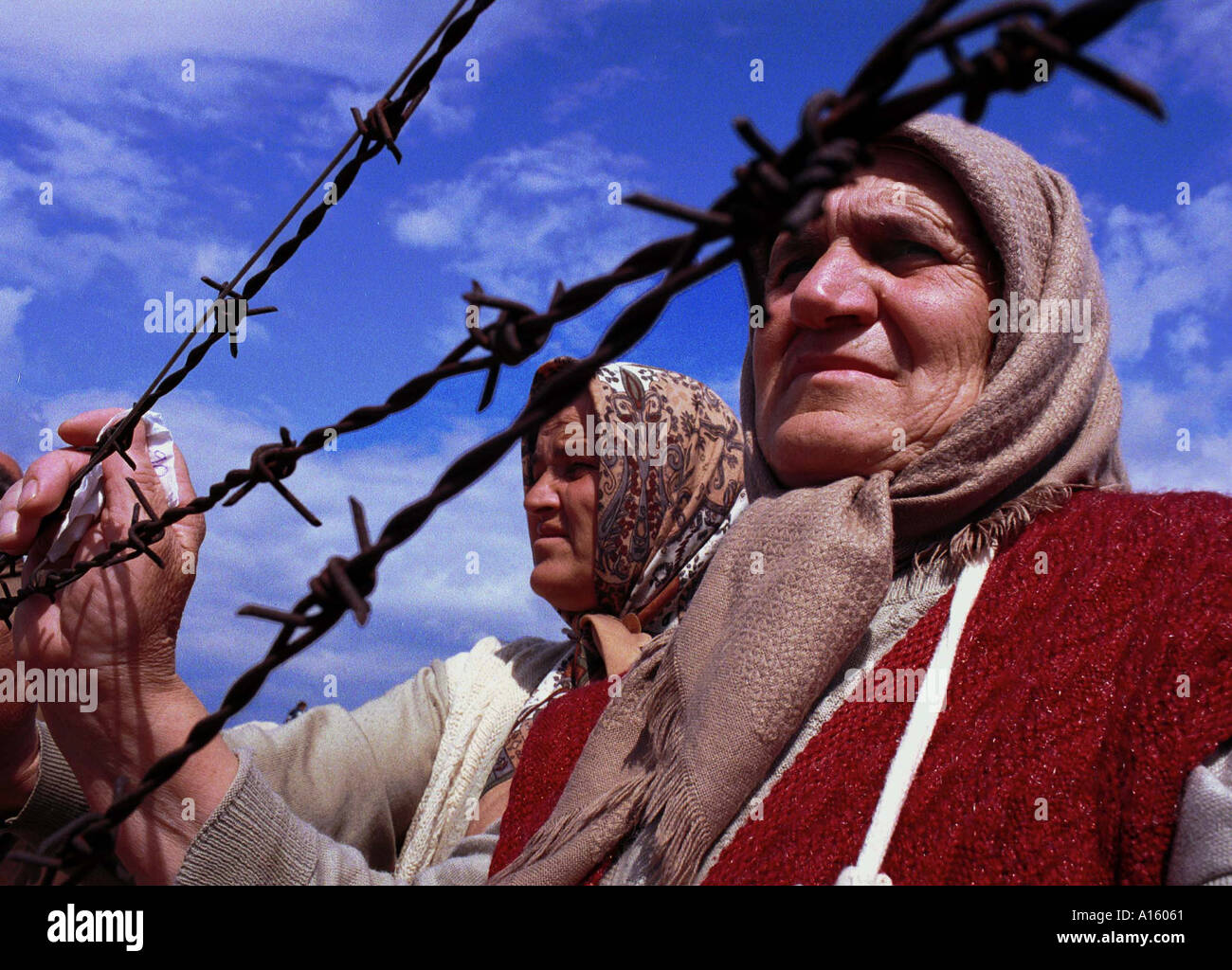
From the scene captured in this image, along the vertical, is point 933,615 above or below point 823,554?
below

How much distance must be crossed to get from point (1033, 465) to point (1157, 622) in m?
0.40

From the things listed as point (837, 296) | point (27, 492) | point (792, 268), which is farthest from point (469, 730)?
point (837, 296)

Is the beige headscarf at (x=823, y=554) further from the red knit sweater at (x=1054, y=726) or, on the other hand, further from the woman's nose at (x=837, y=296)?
the woman's nose at (x=837, y=296)

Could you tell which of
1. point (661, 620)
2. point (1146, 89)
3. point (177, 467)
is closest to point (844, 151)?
point (1146, 89)

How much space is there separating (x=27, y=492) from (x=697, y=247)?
148 centimetres

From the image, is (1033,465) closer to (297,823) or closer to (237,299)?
(237,299)

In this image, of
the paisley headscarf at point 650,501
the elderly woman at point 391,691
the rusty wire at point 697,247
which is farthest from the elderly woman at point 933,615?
the paisley headscarf at point 650,501

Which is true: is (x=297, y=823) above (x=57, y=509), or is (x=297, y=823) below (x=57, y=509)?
below

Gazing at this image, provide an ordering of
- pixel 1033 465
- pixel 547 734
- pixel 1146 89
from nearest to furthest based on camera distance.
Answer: pixel 1146 89
pixel 1033 465
pixel 547 734

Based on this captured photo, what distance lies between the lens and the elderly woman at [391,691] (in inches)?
70.7

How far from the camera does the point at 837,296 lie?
1.78 m

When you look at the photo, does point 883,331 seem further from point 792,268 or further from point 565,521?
point 565,521

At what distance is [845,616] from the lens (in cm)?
153

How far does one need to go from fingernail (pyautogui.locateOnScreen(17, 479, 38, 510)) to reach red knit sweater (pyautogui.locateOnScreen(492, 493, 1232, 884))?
1331 mm
